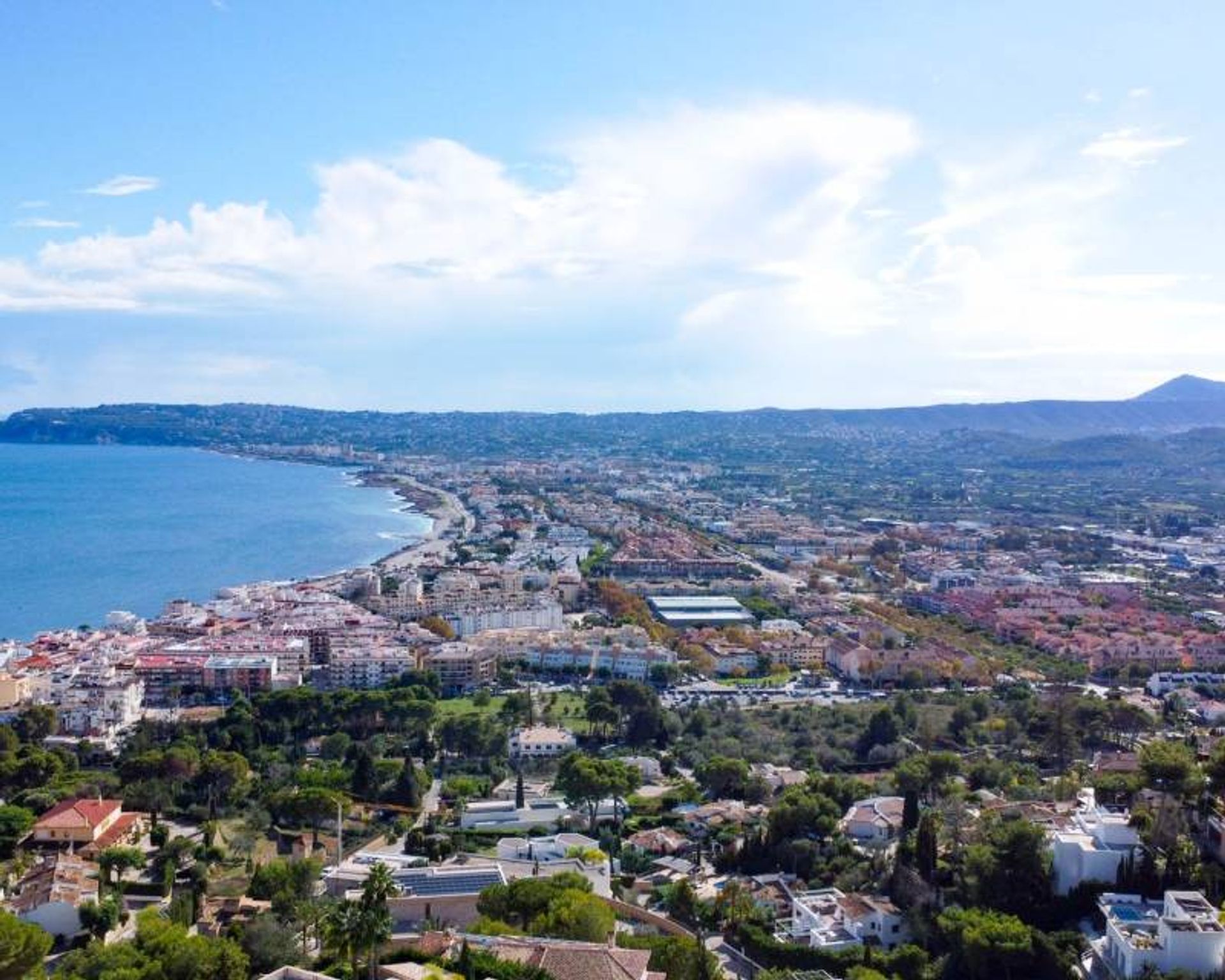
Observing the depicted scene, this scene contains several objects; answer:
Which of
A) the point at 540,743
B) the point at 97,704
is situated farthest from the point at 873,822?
Result: the point at 97,704

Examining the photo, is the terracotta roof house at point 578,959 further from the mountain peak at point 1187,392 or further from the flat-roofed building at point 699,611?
the mountain peak at point 1187,392

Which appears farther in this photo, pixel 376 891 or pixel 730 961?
pixel 730 961

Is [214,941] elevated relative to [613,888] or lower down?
elevated

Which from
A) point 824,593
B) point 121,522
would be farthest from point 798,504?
point 121,522

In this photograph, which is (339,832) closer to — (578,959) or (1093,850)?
(578,959)

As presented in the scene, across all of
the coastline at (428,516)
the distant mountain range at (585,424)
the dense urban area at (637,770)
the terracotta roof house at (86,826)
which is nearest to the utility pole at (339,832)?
the dense urban area at (637,770)

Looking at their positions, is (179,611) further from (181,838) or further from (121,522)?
(121,522)
